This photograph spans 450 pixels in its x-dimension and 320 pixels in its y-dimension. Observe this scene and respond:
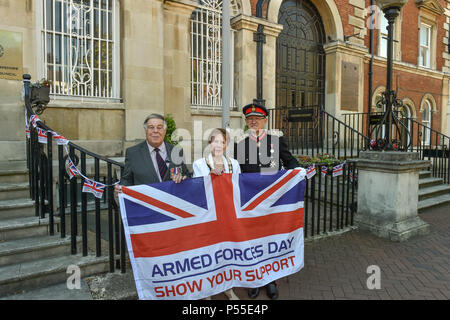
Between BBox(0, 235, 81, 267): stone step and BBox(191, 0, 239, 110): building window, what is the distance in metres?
5.71

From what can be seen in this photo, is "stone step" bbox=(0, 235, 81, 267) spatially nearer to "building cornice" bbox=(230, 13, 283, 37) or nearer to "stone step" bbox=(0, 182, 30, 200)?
"stone step" bbox=(0, 182, 30, 200)

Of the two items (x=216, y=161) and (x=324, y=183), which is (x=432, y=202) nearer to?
(x=324, y=183)

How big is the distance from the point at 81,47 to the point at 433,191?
9366 mm

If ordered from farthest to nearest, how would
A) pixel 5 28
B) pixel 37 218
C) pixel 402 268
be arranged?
pixel 5 28
pixel 402 268
pixel 37 218

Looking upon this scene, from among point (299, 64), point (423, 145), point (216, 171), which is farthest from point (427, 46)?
point (216, 171)

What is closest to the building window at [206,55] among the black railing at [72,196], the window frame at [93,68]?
the window frame at [93,68]

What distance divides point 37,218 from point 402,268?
4.83m

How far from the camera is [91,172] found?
6.16m

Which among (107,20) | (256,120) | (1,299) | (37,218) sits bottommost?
(1,299)

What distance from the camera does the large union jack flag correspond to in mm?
2852

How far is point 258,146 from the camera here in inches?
145

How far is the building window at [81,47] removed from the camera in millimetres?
6482
